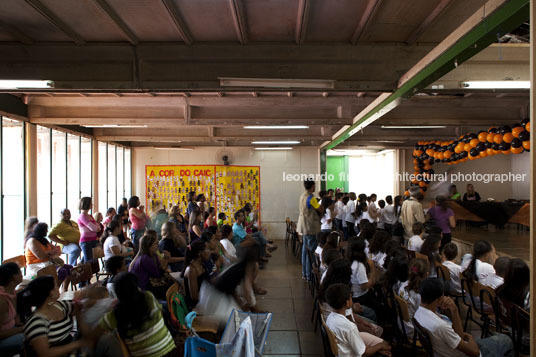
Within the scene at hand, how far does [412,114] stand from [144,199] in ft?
27.5

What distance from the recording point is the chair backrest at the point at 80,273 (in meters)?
4.11

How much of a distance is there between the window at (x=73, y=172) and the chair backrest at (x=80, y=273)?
361 centimetres

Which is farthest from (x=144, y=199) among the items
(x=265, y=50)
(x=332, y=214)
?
(x=265, y=50)

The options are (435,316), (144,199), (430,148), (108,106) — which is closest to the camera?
(435,316)

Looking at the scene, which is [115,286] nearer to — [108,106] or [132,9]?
[132,9]

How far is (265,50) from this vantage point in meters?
3.61

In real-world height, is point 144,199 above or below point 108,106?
below

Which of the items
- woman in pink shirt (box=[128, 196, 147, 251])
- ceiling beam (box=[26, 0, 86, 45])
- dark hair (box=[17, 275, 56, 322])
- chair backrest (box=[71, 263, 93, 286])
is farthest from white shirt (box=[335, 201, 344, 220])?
dark hair (box=[17, 275, 56, 322])

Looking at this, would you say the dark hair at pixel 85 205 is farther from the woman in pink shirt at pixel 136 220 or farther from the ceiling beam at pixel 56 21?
the ceiling beam at pixel 56 21

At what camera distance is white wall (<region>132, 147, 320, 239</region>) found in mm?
11359

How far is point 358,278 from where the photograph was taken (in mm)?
3818

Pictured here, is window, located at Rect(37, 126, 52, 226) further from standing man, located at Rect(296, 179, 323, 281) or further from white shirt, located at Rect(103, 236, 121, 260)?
standing man, located at Rect(296, 179, 323, 281)

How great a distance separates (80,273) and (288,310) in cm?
274

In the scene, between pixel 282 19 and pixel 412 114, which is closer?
pixel 282 19
